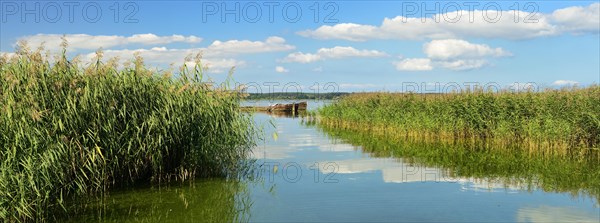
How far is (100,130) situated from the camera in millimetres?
9484

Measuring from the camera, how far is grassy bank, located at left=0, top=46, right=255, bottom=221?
774 centimetres

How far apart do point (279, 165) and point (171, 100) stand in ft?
15.9

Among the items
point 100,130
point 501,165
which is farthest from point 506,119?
point 100,130

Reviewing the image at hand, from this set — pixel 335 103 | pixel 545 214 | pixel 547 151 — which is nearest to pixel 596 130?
pixel 547 151

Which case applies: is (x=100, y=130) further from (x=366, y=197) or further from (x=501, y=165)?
(x=501, y=165)

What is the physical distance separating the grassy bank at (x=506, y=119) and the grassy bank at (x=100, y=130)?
10345 millimetres

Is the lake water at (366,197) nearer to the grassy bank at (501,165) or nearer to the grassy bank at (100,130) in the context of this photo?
the grassy bank at (501,165)

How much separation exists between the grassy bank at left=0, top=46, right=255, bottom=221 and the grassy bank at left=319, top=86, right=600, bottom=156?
33.9 ft

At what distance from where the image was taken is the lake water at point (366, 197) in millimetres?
8859

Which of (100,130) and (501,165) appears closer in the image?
(100,130)

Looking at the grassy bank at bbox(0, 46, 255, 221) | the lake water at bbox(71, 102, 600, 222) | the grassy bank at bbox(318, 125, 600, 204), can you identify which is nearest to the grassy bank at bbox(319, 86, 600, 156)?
the grassy bank at bbox(318, 125, 600, 204)

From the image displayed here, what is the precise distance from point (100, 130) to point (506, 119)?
49.3 feet

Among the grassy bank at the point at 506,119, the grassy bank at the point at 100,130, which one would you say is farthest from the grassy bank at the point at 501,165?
the grassy bank at the point at 100,130

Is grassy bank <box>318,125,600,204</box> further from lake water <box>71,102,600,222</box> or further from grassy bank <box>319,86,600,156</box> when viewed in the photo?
grassy bank <box>319,86,600,156</box>
